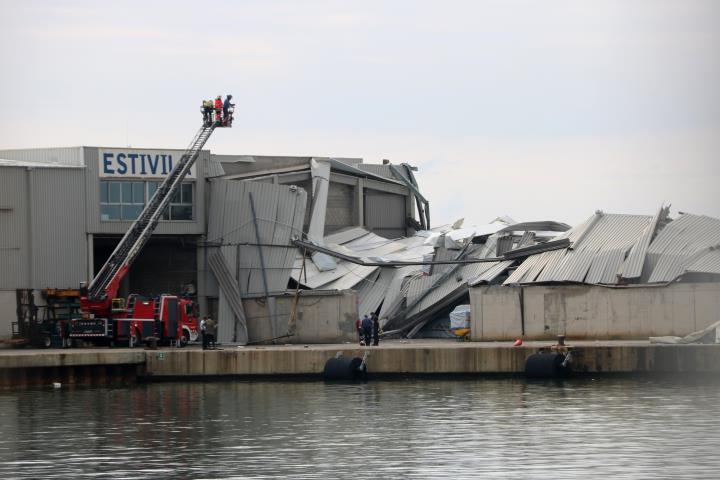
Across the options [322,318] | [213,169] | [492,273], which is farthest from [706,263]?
[213,169]

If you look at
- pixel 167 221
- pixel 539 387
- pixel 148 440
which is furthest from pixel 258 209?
pixel 148 440

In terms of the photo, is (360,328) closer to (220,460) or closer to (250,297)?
(250,297)

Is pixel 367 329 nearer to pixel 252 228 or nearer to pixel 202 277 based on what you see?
pixel 252 228

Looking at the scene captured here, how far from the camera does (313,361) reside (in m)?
54.9

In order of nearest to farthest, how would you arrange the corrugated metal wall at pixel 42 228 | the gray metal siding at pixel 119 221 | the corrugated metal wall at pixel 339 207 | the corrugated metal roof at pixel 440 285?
the corrugated metal wall at pixel 42 228 → the gray metal siding at pixel 119 221 → the corrugated metal roof at pixel 440 285 → the corrugated metal wall at pixel 339 207

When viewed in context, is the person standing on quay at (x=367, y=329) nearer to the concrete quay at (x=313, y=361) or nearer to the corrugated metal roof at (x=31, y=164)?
the concrete quay at (x=313, y=361)

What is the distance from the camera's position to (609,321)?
5788 cm

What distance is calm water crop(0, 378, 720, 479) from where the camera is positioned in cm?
3438

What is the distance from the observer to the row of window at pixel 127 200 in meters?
64.4

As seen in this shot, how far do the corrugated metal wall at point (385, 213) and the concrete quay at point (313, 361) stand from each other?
23729 millimetres

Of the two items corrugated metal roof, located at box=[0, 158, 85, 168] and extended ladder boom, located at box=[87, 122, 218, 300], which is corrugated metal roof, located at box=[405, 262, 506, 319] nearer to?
extended ladder boom, located at box=[87, 122, 218, 300]

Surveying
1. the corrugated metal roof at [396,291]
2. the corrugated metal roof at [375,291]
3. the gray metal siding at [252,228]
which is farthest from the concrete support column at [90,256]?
the corrugated metal roof at [396,291]

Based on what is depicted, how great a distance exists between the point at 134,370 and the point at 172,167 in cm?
1288

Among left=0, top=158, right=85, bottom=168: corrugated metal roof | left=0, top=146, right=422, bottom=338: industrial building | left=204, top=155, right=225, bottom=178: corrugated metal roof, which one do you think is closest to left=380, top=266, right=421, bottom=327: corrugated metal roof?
left=0, top=146, right=422, bottom=338: industrial building
